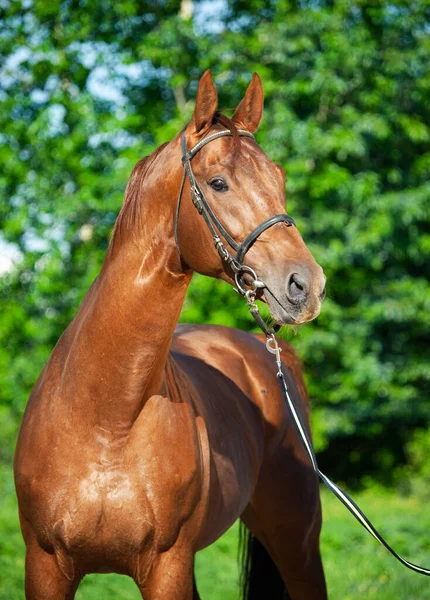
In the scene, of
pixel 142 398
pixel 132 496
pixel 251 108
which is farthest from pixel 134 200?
pixel 132 496

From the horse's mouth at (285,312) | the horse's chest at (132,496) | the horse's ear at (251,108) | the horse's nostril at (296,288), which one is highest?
the horse's ear at (251,108)

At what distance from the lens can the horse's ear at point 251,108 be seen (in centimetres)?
272

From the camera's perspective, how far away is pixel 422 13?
12.5m

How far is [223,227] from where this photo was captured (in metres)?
2.45

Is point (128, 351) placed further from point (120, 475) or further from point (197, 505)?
point (197, 505)

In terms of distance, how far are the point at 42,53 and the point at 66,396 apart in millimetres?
11053

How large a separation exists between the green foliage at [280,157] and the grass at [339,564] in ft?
11.2

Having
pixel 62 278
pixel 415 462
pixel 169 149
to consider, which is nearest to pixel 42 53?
pixel 62 278

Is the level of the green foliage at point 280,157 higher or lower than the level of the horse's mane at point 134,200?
lower

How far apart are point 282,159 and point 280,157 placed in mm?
110

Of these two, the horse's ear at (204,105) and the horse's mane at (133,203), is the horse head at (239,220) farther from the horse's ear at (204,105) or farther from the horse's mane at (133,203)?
the horse's mane at (133,203)

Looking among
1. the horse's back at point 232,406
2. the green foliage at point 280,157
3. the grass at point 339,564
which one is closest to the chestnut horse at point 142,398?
the horse's back at point 232,406

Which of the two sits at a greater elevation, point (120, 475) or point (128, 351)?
point (128, 351)

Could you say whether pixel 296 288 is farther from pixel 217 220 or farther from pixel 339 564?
pixel 339 564
